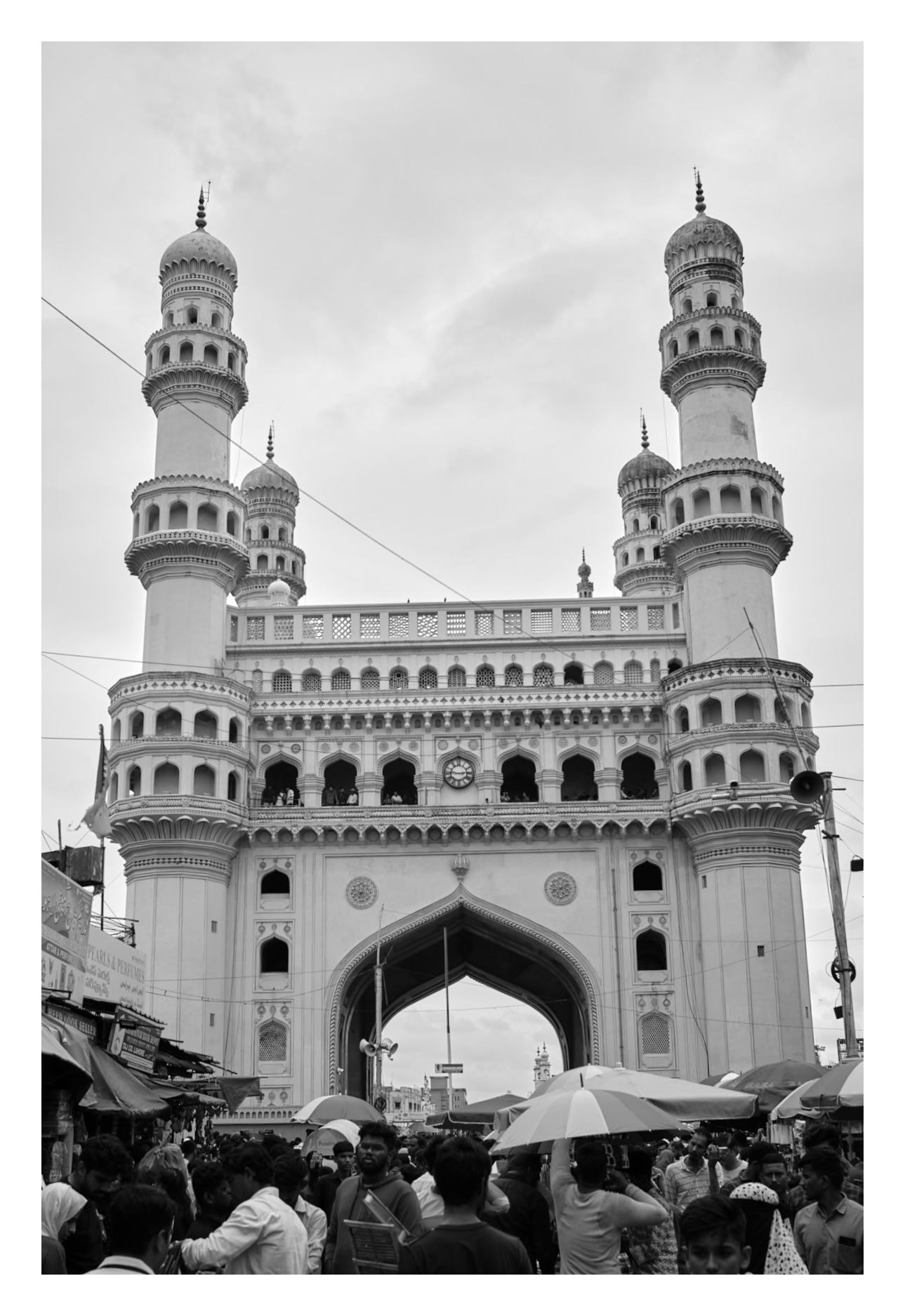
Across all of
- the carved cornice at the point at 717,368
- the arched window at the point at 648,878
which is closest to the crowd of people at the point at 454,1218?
the arched window at the point at 648,878

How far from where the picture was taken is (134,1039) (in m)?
20.3

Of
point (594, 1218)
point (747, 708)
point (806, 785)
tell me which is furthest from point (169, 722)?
point (594, 1218)

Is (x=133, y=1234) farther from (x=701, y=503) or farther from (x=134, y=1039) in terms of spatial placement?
(x=701, y=503)

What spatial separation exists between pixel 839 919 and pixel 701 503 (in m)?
18.9

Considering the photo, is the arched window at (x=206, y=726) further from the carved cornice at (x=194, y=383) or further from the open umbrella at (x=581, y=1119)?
the open umbrella at (x=581, y=1119)

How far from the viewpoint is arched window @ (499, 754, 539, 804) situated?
37.6m

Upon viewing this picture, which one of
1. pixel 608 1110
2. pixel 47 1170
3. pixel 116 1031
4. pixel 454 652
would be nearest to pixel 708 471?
pixel 454 652

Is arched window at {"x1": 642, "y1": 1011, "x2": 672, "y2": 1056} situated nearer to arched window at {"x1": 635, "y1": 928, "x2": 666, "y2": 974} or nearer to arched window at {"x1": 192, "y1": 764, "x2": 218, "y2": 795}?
arched window at {"x1": 635, "y1": 928, "x2": 666, "y2": 974}

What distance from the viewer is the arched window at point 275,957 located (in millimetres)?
35812

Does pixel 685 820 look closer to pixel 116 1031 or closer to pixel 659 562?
pixel 116 1031

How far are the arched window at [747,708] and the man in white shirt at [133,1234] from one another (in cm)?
3096

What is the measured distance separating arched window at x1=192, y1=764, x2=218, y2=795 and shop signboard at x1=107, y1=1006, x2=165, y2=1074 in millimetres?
13195

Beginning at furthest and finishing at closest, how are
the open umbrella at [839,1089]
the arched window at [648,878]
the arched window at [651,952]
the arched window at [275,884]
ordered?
the arched window at [648,878]
the arched window at [275,884]
the arched window at [651,952]
the open umbrella at [839,1089]

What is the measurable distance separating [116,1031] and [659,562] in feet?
131
